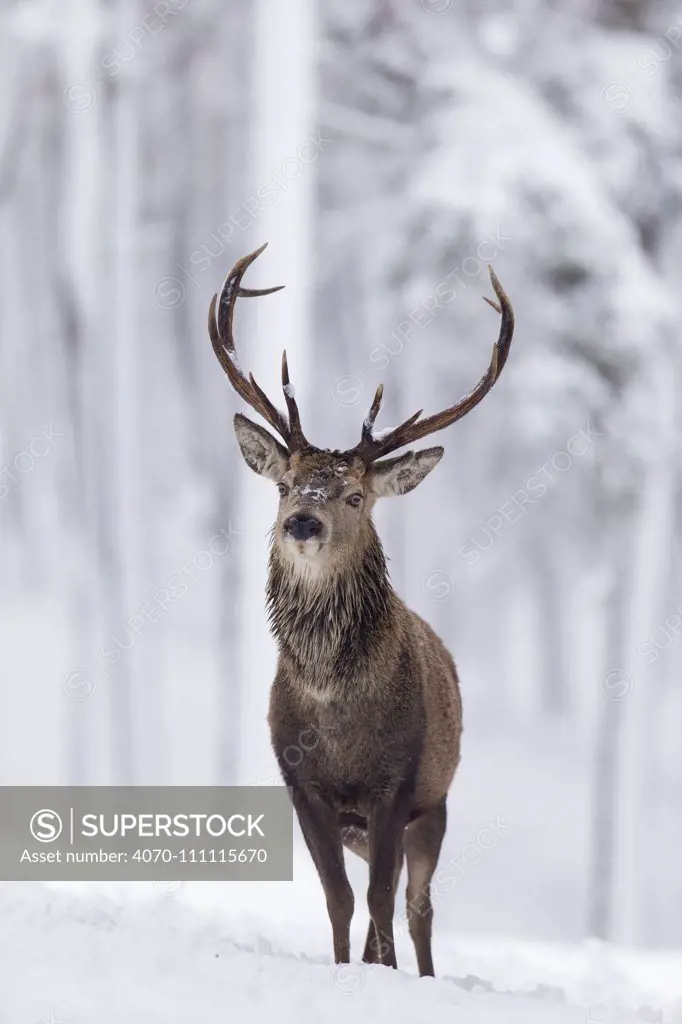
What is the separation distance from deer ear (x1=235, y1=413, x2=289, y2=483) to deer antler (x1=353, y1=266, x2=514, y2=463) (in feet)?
1.06

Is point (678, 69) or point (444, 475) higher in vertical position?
point (678, 69)

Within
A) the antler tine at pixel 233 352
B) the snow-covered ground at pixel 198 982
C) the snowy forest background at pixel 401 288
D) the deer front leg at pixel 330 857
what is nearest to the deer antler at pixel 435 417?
the antler tine at pixel 233 352

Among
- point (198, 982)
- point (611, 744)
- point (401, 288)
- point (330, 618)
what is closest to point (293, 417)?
point (330, 618)

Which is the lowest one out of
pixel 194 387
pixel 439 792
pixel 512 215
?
pixel 439 792

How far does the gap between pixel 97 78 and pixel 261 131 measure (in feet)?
12.0

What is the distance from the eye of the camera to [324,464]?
5395 millimetres

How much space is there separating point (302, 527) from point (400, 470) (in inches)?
25.6

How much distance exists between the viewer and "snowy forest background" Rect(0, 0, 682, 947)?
484 inches

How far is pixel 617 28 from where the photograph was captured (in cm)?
1341

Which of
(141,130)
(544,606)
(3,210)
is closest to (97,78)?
(141,130)

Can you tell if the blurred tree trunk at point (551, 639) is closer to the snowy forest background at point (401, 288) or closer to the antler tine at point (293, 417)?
the snowy forest background at point (401, 288)

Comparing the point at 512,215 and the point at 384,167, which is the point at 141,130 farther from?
the point at 512,215

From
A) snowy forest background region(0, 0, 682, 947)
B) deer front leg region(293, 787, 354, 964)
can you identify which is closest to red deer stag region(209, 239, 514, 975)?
deer front leg region(293, 787, 354, 964)

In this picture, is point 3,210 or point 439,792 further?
point 3,210
